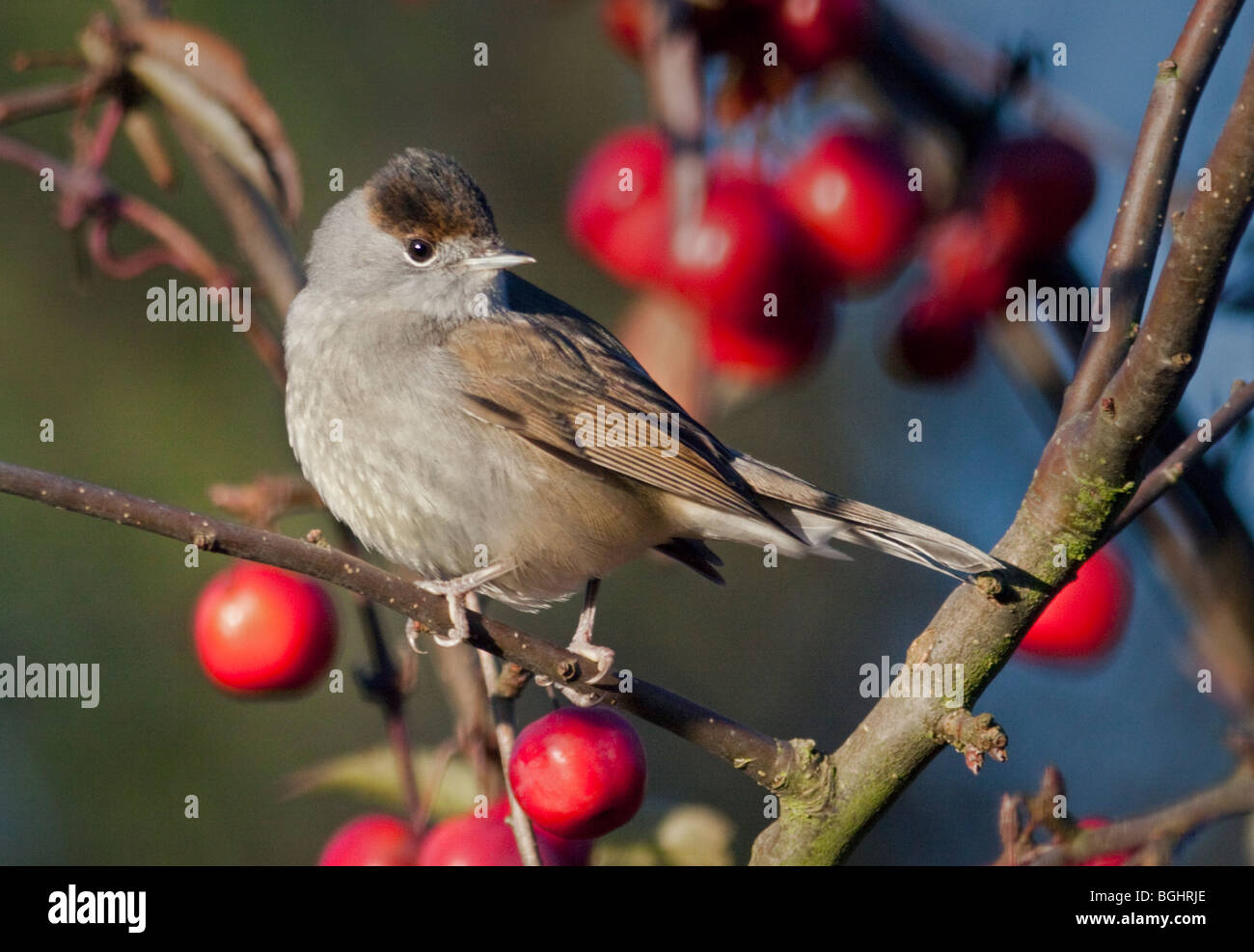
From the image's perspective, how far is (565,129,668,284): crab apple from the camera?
3.36 meters

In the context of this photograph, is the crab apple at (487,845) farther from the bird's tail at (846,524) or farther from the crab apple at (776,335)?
the crab apple at (776,335)

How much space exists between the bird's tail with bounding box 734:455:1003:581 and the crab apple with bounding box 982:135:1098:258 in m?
0.81

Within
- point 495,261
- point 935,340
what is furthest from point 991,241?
point 495,261

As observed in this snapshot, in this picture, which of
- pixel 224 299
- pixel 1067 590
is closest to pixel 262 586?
pixel 224 299

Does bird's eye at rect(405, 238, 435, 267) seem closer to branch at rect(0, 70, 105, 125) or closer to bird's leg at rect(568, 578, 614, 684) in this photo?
branch at rect(0, 70, 105, 125)

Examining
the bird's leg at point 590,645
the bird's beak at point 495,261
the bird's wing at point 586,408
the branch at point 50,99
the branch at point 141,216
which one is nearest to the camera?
the bird's leg at point 590,645

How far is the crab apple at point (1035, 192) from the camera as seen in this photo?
3.22m

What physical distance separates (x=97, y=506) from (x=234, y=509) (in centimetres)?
118

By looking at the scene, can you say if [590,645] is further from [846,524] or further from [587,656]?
[846,524]

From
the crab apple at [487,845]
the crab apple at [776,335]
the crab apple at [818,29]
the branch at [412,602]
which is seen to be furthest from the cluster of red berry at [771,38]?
the crab apple at [487,845]

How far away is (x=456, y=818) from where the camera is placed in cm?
307

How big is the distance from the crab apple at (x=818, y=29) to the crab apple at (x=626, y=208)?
416 millimetres

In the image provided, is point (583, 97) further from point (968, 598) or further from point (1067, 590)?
point (968, 598)

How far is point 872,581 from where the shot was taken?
26.3 ft
